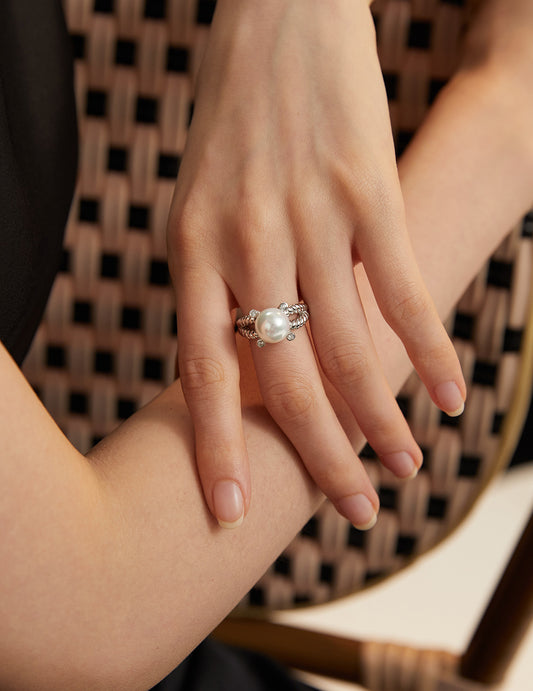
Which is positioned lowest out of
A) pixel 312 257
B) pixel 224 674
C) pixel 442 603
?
pixel 442 603

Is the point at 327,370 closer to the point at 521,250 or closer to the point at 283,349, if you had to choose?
the point at 283,349

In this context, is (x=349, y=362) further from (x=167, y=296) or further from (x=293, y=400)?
(x=167, y=296)

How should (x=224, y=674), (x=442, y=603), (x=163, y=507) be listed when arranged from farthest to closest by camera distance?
(x=442, y=603)
(x=224, y=674)
(x=163, y=507)

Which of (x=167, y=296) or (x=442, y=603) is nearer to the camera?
(x=167, y=296)

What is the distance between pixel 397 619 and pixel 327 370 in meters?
0.90

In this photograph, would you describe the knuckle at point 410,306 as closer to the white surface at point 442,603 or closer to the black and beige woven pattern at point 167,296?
the black and beige woven pattern at point 167,296

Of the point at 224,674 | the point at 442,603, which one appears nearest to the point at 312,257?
the point at 224,674

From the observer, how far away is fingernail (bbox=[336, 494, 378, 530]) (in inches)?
15.3

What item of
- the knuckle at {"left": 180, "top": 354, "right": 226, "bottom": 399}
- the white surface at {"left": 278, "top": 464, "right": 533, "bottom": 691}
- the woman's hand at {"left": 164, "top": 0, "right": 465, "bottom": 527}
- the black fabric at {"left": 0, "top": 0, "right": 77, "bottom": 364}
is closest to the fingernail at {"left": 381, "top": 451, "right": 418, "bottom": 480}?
the woman's hand at {"left": 164, "top": 0, "right": 465, "bottom": 527}

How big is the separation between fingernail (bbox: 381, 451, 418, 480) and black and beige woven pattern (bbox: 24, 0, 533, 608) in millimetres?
137

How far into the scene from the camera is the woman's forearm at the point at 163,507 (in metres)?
0.31

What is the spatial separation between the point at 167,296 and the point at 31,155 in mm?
163

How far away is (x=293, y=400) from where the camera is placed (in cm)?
38

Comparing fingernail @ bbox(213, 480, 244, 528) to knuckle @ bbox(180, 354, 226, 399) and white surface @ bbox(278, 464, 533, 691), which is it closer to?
knuckle @ bbox(180, 354, 226, 399)
